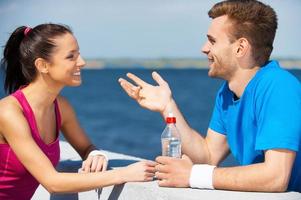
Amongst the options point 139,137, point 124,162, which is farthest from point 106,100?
point 124,162

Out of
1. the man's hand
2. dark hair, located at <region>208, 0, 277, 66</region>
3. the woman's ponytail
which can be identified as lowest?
the man's hand

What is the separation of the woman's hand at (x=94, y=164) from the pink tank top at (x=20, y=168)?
0.23 meters

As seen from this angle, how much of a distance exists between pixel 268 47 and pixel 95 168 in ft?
3.59

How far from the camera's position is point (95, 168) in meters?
4.00

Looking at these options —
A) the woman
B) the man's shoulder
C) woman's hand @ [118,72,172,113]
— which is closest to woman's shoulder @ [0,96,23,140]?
the woman

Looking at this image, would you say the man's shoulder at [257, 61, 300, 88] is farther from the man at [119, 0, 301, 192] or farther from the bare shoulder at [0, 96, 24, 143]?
the bare shoulder at [0, 96, 24, 143]

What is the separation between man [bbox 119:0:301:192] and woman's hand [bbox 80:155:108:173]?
37 centimetres

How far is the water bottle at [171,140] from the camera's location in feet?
12.7

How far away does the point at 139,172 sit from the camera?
3689 mm

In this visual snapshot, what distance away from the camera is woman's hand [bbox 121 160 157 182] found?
3.69 m

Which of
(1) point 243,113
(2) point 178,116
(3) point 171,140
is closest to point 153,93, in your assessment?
(2) point 178,116

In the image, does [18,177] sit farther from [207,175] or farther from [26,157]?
[207,175]

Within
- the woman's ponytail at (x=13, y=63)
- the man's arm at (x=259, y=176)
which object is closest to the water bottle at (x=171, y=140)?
the man's arm at (x=259, y=176)

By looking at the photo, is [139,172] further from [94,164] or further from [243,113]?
[243,113]
